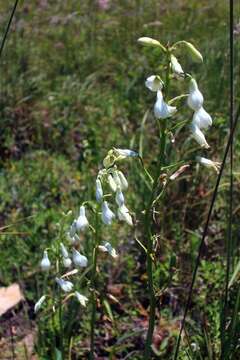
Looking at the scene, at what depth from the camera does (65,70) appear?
5.52m

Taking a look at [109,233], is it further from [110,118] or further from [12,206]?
[110,118]

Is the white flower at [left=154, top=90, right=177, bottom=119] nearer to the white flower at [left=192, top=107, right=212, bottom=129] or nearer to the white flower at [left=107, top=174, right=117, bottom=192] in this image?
the white flower at [left=192, top=107, right=212, bottom=129]

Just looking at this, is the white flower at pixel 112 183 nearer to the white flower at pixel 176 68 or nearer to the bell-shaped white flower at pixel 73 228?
the bell-shaped white flower at pixel 73 228

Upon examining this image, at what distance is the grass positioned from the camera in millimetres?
2914

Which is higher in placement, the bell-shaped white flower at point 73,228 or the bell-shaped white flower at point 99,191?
the bell-shaped white flower at point 99,191

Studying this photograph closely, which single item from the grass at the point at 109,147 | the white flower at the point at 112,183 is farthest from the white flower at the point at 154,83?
the grass at the point at 109,147

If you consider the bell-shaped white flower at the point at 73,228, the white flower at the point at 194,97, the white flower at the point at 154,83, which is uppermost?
the white flower at the point at 154,83

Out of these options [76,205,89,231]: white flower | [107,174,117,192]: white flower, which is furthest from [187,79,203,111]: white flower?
[76,205,89,231]: white flower

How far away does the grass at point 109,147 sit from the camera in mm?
2914

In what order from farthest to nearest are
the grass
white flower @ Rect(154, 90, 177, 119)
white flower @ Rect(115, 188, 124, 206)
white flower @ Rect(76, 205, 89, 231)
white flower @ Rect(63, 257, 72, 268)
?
1. the grass
2. white flower @ Rect(63, 257, 72, 268)
3. white flower @ Rect(76, 205, 89, 231)
4. white flower @ Rect(115, 188, 124, 206)
5. white flower @ Rect(154, 90, 177, 119)

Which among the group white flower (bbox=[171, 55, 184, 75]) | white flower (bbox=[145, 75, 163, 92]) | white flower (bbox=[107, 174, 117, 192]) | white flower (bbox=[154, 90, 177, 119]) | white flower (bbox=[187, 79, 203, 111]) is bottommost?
white flower (bbox=[107, 174, 117, 192])

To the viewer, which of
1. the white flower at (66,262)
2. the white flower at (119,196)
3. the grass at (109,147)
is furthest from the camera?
the grass at (109,147)

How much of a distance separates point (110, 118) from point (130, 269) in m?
1.74

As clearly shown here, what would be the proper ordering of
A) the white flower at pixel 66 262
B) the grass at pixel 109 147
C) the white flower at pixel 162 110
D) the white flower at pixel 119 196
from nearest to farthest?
the white flower at pixel 162 110
the white flower at pixel 119 196
the white flower at pixel 66 262
the grass at pixel 109 147
